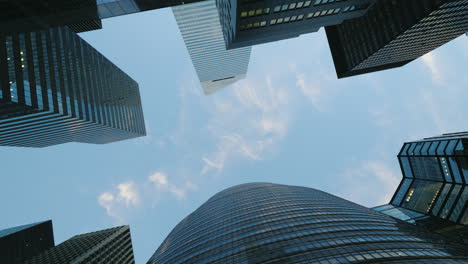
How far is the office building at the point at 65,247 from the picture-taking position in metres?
92.2

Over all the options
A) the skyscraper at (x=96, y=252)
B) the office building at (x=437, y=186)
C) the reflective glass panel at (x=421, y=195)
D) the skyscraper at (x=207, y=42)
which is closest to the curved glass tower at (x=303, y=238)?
the office building at (x=437, y=186)

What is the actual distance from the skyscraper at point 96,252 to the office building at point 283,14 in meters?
84.1

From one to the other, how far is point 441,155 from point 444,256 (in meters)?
47.2

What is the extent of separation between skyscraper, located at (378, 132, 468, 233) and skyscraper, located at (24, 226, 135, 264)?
104 m

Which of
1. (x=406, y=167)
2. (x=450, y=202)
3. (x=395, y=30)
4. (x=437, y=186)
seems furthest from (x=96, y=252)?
(x=395, y=30)

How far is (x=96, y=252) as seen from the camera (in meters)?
94.4

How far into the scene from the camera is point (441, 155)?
2884 inches

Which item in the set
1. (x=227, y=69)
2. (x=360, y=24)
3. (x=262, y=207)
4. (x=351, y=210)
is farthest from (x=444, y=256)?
(x=227, y=69)

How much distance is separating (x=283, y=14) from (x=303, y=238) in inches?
1698

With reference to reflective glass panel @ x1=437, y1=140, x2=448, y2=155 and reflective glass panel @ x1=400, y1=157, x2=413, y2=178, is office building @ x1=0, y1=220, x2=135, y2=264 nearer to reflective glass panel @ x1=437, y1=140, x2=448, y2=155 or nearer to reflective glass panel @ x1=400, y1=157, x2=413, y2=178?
reflective glass panel @ x1=437, y1=140, x2=448, y2=155

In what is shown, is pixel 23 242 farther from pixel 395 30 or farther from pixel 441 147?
pixel 395 30

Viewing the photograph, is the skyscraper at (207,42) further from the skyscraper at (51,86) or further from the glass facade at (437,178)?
the glass facade at (437,178)

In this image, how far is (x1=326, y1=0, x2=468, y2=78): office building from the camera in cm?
6481

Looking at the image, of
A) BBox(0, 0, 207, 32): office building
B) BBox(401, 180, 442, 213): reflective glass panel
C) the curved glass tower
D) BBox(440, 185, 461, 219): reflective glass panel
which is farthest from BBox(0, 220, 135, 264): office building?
BBox(401, 180, 442, 213): reflective glass panel
